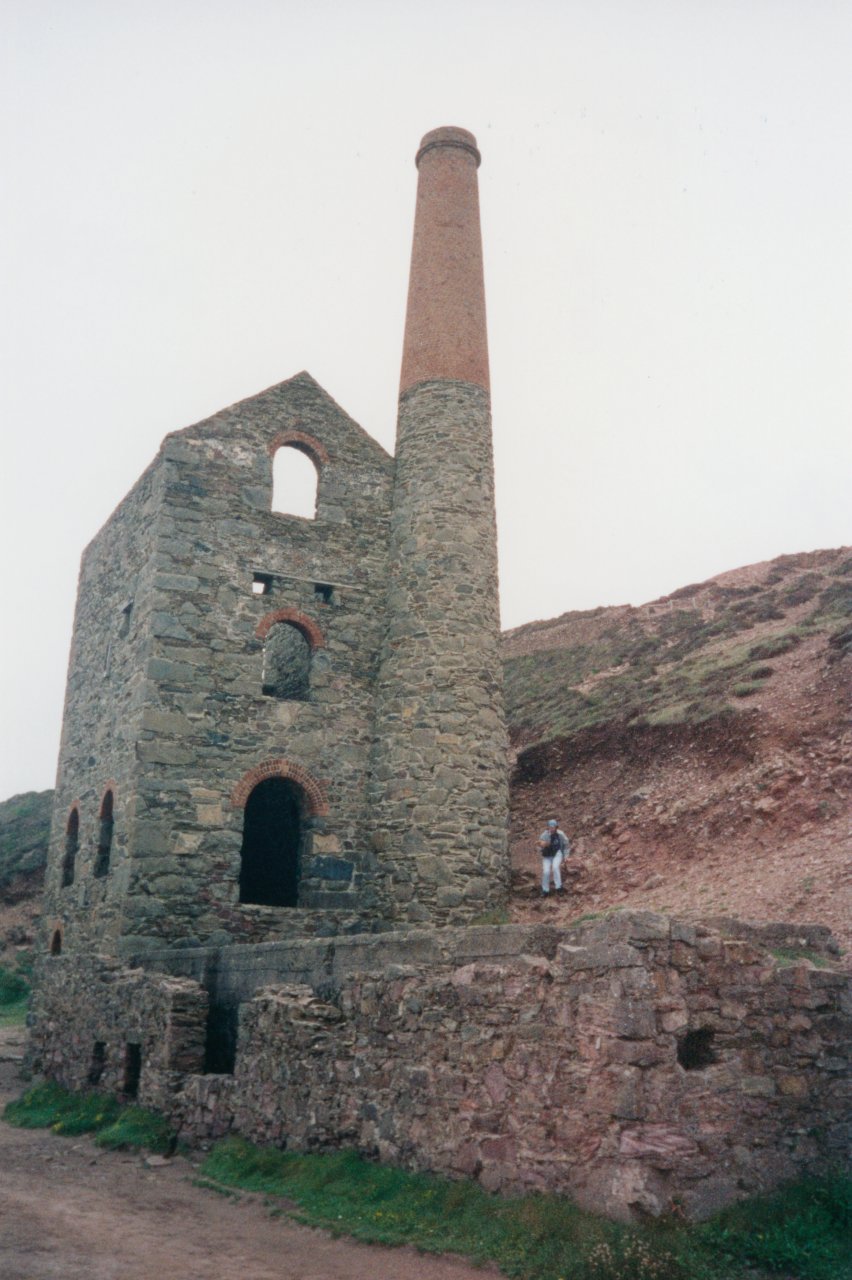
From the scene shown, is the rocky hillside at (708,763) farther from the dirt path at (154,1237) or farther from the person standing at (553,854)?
the dirt path at (154,1237)

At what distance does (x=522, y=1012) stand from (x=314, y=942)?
409cm

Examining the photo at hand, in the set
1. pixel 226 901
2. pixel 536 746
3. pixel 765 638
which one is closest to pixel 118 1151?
pixel 226 901

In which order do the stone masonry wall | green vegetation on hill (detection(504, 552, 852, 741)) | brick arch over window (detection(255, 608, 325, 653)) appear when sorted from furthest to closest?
1. green vegetation on hill (detection(504, 552, 852, 741))
2. brick arch over window (detection(255, 608, 325, 653))
3. the stone masonry wall

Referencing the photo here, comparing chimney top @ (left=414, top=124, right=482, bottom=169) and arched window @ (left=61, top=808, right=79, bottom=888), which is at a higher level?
chimney top @ (left=414, top=124, right=482, bottom=169)

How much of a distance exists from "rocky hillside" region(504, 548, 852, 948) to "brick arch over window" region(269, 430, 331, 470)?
302 inches

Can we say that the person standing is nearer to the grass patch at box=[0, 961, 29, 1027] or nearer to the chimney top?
the chimney top

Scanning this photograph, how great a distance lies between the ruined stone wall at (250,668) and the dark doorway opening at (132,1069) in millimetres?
1757

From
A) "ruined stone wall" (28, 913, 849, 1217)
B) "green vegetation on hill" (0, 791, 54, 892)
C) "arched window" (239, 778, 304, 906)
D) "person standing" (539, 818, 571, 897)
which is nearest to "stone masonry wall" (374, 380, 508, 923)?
"person standing" (539, 818, 571, 897)

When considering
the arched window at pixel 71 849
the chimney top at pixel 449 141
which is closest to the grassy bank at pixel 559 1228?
the arched window at pixel 71 849

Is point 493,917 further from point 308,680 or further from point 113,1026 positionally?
point 113,1026

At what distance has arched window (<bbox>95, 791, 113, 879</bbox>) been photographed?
17.0 metres

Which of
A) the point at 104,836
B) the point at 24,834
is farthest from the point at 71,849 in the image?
the point at 24,834

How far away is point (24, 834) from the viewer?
37656 millimetres

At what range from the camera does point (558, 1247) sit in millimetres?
6820
